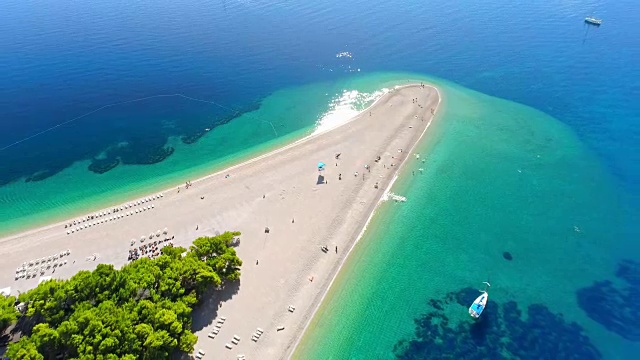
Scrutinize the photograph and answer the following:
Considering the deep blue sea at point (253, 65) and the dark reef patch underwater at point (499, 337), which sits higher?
the deep blue sea at point (253, 65)

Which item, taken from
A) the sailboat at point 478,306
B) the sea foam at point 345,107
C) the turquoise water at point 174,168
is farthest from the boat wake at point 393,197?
the turquoise water at point 174,168

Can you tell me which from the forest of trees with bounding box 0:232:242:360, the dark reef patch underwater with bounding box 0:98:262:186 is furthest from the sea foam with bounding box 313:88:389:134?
the forest of trees with bounding box 0:232:242:360

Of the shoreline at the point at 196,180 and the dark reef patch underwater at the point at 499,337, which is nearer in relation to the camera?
the dark reef patch underwater at the point at 499,337

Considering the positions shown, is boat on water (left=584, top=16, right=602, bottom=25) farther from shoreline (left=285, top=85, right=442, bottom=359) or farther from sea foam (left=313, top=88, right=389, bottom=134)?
shoreline (left=285, top=85, right=442, bottom=359)

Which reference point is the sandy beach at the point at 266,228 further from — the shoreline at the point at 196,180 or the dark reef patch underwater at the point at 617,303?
the dark reef patch underwater at the point at 617,303

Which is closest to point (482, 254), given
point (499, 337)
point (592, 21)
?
point (499, 337)

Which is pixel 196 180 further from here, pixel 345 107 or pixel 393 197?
pixel 345 107
